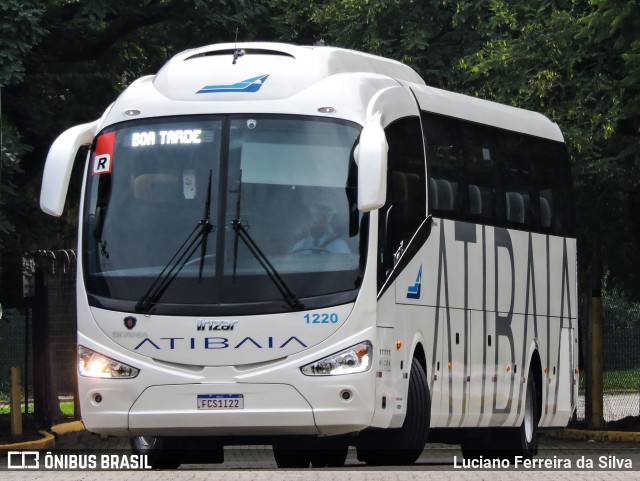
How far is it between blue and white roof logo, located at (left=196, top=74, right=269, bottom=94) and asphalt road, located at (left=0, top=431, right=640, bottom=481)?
311 centimetres

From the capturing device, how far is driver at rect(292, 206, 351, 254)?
45.7ft

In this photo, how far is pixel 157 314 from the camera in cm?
1393

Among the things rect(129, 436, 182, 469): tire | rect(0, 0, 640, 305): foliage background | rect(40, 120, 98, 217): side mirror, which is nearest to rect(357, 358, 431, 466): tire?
rect(129, 436, 182, 469): tire

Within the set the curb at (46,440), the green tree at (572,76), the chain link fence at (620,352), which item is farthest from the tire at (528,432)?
the chain link fence at (620,352)

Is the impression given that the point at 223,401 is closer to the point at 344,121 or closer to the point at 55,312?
the point at 344,121

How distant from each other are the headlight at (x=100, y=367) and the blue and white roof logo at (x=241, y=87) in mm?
2355

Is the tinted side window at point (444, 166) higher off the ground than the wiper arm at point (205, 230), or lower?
higher

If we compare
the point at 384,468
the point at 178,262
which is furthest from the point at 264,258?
the point at 384,468

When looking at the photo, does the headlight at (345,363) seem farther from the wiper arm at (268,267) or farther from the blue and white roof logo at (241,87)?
the blue and white roof logo at (241,87)

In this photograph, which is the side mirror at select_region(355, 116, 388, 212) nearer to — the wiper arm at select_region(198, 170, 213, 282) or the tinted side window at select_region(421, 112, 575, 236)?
the wiper arm at select_region(198, 170, 213, 282)

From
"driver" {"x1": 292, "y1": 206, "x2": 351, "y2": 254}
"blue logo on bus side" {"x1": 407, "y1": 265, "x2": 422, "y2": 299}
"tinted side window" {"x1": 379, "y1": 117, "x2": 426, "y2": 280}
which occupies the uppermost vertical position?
"tinted side window" {"x1": 379, "y1": 117, "x2": 426, "y2": 280}

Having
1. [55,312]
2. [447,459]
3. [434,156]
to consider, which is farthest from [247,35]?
[434,156]

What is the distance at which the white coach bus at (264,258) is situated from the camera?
44.9 feet

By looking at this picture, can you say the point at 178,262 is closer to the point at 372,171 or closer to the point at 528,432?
the point at 372,171
